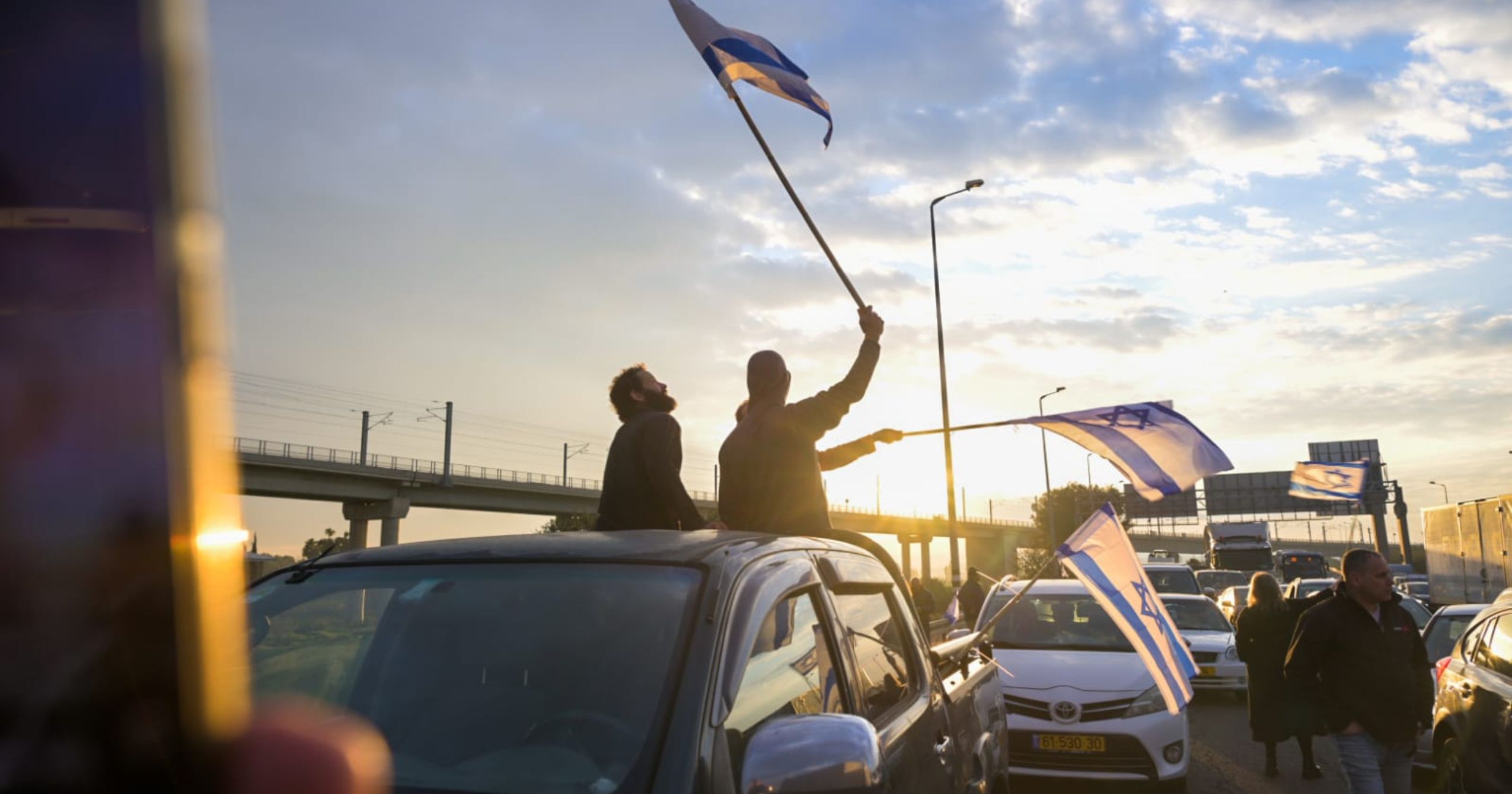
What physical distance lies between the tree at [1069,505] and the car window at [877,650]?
61.2 metres

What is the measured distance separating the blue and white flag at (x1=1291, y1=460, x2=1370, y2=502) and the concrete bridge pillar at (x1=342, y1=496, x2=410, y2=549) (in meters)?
45.1

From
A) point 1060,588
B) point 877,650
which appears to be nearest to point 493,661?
point 877,650

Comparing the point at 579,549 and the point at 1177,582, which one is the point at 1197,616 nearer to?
the point at 1177,582

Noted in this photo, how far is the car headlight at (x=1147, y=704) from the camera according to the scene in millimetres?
9672

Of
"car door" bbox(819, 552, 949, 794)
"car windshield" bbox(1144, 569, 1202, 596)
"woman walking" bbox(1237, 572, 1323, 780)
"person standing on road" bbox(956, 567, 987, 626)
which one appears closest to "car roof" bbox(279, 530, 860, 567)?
"car door" bbox(819, 552, 949, 794)

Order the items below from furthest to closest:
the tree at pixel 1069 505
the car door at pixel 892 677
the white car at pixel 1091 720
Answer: the tree at pixel 1069 505 → the white car at pixel 1091 720 → the car door at pixel 892 677

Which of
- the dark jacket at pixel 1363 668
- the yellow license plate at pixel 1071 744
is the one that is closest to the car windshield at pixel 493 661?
the dark jacket at pixel 1363 668

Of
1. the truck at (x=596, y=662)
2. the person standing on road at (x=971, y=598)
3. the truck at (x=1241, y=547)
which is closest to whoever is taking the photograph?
the truck at (x=596, y=662)

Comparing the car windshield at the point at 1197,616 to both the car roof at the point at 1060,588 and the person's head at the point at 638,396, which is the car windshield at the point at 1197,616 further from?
the person's head at the point at 638,396

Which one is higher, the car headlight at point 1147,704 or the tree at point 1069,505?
the tree at point 1069,505

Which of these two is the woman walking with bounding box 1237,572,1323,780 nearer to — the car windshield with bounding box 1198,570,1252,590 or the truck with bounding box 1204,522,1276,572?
the car windshield with bounding box 1198,570,1252,590

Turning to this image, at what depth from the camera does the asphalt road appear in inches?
396

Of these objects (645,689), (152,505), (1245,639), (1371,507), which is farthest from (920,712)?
(1371,507)

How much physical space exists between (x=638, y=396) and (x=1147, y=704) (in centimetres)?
627
